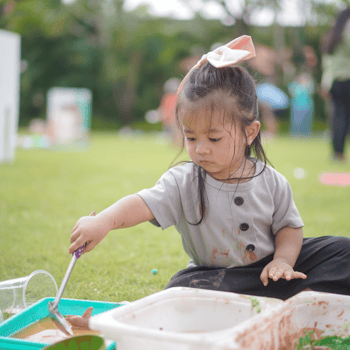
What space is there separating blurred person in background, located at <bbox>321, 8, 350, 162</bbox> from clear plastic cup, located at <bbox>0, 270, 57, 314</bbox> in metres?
4.01

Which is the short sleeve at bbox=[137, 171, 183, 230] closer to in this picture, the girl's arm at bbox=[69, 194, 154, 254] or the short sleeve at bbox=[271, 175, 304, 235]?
the girl's arm at bbox=[69, 194, 154, 254]

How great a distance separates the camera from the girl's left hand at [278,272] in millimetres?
1215

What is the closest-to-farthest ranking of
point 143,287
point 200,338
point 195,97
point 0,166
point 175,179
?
1. point 200,338
2. point 195,97
3. point 175,179
4. point 143,287
5. point 0,166

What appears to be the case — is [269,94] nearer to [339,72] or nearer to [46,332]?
[339,72]

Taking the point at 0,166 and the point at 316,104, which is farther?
the point at 316,104

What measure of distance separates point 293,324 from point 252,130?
52 cm

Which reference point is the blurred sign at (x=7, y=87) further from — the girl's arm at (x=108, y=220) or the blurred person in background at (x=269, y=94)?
the blurred person in background at (x=269, y=94)

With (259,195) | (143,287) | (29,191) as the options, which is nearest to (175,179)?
(259,195)

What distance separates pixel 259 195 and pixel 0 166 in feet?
12.8

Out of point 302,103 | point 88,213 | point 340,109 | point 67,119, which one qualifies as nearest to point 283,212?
point 88,213

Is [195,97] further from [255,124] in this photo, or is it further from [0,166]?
[0,166]

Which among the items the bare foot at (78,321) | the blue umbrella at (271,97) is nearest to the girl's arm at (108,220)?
the bare foot at (78,321)

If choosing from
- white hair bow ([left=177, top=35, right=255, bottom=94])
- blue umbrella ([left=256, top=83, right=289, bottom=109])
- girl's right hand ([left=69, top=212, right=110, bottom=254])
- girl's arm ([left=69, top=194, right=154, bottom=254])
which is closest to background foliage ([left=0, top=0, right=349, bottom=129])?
blue umbrella ([left=256, top=83, right=289, bottom=109])

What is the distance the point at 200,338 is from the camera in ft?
2.51
